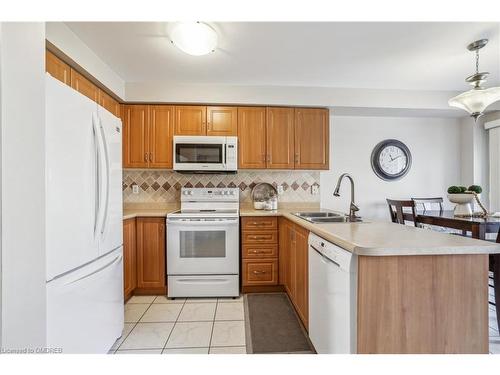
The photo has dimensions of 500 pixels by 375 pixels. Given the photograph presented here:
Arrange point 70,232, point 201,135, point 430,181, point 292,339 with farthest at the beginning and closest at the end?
1. point 430,181
2. point 201,135
3. point 292,339
4. point 70,232

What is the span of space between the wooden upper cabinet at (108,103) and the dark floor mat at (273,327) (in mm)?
2499

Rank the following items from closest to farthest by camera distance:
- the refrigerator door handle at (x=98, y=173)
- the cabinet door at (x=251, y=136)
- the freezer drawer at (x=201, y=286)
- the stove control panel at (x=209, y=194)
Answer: the refrigerator door handle at (x=98, y=173) < the freezer drawer at (x=201, y=286) < the cabinet door at (x=251, y=136) < the stove control panel at (x=209, y=194)

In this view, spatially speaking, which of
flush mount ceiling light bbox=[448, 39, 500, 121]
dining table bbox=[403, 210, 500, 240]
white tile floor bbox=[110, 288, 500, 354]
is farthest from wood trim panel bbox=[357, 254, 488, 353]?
flush mount ceiling light bbox=[448, 39, 500, 121]

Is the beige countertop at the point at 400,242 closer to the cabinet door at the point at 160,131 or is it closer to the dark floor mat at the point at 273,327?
the dark floor mat at the point at 273,327

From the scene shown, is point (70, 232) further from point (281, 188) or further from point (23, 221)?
point (281, 188)

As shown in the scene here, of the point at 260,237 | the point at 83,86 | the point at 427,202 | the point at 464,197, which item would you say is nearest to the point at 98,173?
the point at 83,86

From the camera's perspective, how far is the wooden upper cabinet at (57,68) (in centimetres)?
175

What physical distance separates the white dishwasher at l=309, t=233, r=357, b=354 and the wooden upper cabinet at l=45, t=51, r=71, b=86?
7.34ft

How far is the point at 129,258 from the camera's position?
2.49 metres

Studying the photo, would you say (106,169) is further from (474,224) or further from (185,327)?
(474,224)

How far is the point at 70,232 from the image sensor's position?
47.9 inches

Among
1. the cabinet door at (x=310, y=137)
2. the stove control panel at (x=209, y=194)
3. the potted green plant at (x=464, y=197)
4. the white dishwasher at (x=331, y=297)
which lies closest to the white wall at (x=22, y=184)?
the white dishwasher at (x=331, y=297)
